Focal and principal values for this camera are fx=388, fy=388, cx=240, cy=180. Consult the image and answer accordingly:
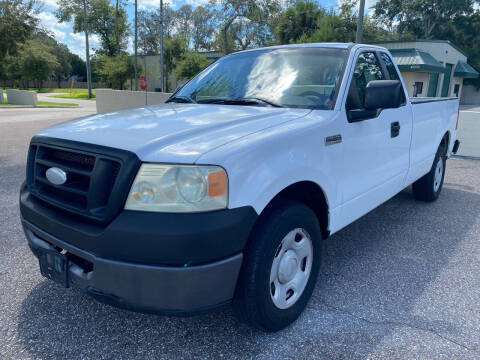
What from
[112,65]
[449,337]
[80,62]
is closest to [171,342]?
[449,337]

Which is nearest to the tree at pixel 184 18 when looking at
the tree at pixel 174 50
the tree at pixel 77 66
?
the tree at pixel 174 50

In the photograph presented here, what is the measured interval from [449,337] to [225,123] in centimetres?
199

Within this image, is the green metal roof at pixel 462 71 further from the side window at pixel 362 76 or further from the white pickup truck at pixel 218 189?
the white pickup truck at pixel 218 189

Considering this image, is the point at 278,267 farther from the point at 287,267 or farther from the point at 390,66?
the point at 390,66

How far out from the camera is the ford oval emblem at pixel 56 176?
85.6 inches

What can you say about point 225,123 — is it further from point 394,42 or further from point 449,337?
point 394,42

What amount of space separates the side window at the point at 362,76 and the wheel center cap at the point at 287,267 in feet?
4.12

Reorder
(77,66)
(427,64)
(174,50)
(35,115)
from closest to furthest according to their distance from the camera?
1. (35,115)
2. (427,64)
3. (174,50)
4. (77,66)

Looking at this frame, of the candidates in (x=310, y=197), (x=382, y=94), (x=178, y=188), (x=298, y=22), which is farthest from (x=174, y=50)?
(x=178, y=188)

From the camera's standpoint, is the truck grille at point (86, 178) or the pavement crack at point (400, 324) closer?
the truck grille at point (86, 178)

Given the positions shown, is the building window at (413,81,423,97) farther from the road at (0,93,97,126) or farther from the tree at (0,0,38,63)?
the tree at (0,0,38,63)

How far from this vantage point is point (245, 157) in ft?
6.59

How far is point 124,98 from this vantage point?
20.1 m

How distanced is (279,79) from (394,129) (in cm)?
124
